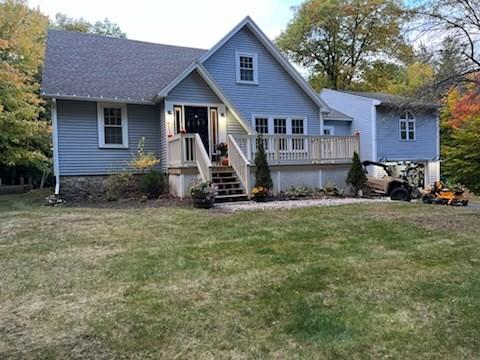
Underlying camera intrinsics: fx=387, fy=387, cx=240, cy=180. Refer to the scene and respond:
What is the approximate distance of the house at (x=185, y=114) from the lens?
1202 centimetres

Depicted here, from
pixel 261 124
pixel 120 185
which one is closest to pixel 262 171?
pixel 120 185

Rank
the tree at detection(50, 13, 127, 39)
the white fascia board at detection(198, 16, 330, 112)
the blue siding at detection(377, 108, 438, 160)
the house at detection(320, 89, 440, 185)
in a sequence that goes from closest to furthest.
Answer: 1. the white fascia board at detection(198, 16, 330, 112)
2. the house at detection(320, 89, 440, 185)
3. the blue siding at detection(377, 108, 438, 160)
4. the tree at detection(50, 13, 127, 39)

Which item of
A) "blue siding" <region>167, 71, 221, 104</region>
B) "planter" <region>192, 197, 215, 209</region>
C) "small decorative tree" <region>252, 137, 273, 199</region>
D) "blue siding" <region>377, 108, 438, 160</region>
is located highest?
"blue siding" <region>167, 71, 221, 104</region>

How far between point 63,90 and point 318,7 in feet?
78.7

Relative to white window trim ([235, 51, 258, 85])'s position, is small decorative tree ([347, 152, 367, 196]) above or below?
below

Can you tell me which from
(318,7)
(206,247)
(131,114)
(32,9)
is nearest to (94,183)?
(131,114)

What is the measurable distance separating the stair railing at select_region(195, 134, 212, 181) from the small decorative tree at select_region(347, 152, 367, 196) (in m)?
4.85

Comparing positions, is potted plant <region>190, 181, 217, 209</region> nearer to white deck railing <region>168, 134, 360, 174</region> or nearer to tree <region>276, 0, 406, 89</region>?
white deck railing <region>168, 134, 360, 174</region>

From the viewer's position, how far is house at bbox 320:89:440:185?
2073cm

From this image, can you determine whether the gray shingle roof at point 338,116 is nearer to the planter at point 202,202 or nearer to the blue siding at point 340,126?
the blue siding at point 340,126

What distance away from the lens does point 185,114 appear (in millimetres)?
13711

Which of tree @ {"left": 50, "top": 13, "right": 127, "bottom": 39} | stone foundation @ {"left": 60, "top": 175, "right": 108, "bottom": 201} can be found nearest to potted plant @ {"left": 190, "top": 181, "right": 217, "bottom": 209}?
stone foundation @ {"left": 60, "top": 175, "right": 108, "bottom": 201}

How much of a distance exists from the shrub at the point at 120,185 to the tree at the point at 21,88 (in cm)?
535

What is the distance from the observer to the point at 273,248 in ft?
18.2
